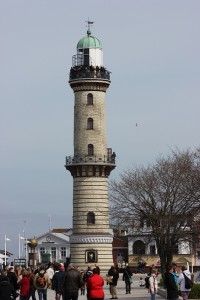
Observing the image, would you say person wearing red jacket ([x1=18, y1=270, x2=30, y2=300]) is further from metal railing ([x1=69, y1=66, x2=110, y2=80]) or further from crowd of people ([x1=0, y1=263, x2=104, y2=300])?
metal railing ([x1=69, y1=66, x2=110, y2=80])

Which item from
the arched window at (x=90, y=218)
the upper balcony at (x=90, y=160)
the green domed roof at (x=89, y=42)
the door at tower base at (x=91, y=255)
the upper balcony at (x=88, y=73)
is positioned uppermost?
the green domed roof at (x=89, y=42)

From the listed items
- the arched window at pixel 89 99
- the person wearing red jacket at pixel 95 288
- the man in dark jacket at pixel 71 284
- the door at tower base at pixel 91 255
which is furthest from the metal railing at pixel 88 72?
the person wearing red jacket at pixel 95 288

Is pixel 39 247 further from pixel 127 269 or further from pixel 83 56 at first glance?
pixel 127 269

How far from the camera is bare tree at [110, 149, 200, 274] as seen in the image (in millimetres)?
59812

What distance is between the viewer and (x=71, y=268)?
95.7ft

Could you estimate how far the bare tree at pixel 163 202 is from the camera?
59812 mm

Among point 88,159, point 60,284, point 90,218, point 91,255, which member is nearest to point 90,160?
point 88,159

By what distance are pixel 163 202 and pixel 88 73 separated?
22.8 meters

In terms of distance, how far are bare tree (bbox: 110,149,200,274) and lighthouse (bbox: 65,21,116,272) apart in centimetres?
1427

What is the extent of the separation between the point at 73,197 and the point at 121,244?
4446 cm

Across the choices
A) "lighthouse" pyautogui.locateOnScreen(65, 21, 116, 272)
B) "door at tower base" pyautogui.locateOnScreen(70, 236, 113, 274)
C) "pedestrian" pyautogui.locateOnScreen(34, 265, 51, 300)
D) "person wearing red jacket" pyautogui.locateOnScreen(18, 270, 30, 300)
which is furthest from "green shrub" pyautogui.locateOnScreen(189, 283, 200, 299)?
"door at tower base" pyautogui.locateOnScreen(70, 236, 113, 274)

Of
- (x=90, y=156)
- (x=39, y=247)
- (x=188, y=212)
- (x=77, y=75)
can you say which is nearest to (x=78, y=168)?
(x=90, y=156)

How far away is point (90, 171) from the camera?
8119cm

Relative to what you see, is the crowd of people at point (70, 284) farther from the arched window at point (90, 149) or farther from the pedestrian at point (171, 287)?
the arched window at point (90, 149)
